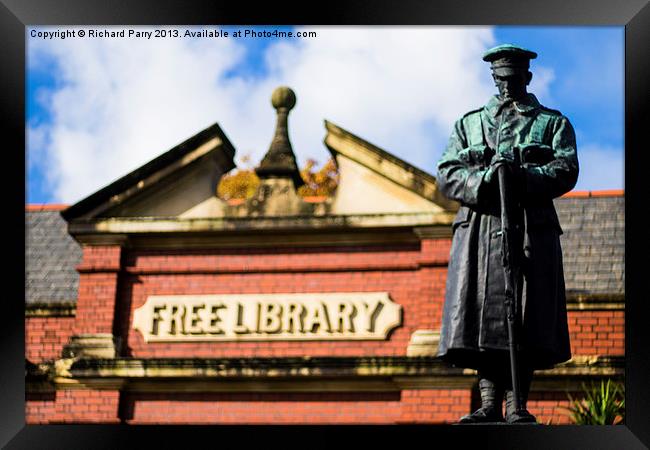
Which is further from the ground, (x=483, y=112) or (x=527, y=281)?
(x=483, y=112)

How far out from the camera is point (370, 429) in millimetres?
6777

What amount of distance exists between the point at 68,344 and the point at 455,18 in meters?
10.2

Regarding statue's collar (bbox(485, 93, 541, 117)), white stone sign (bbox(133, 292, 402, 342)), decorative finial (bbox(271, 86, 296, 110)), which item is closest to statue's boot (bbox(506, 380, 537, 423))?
statue's collar (bbox(485, 93, 541, 117))

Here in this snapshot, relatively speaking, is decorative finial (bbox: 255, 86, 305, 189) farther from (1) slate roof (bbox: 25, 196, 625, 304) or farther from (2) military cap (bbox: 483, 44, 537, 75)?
(2) military cap (bbox: 483, 44, 537, 75)

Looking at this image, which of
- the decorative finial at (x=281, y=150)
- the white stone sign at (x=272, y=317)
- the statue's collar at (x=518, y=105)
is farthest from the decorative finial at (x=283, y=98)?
the statue's collar at (x=518, y=105)

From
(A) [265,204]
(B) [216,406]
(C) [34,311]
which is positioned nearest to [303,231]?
(A) [265,204]

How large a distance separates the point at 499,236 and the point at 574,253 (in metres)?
10.3

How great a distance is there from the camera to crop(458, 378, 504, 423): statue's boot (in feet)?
24.6

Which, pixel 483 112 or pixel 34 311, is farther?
pixel 34 311

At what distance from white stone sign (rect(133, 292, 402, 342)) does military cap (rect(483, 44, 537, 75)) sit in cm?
884

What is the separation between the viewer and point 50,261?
18781mm

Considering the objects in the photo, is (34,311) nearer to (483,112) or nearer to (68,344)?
(68,344)

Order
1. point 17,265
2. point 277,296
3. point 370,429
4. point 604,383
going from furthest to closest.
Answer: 1. point 277,296
2. point 604,383
3. point 17,265
4. point 370,429

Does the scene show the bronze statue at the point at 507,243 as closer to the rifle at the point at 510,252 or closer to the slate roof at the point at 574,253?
the rifle at the point at 510,252
